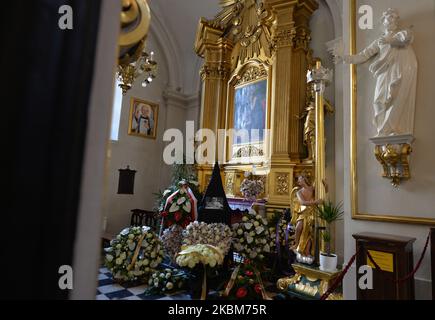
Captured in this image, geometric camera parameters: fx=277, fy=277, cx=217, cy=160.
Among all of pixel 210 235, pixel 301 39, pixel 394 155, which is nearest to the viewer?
pixel 394 155

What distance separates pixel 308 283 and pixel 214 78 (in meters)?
6.21

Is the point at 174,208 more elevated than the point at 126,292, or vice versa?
the point at 174,208

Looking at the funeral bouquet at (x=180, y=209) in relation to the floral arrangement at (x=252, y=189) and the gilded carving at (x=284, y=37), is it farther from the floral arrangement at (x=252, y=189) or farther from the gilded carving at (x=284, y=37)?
the gilded carving at (x=284, y=37)

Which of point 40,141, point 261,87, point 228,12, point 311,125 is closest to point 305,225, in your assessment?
point 311,125

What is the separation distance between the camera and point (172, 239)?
507 cm

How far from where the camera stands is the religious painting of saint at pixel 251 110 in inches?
278

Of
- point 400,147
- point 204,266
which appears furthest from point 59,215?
point 400,147

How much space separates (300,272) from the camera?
4285 mm

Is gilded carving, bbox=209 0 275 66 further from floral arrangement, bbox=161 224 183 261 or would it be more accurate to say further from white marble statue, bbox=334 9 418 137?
floral arrangement, bbox=161 224 183 261

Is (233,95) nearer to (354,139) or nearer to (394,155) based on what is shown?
(354,139)

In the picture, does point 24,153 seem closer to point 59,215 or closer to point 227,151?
point 59,215

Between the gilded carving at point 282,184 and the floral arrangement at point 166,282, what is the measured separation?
2.77m

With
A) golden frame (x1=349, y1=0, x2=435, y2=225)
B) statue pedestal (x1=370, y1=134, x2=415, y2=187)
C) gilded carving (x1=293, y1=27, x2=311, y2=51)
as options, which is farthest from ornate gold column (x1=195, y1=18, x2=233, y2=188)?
statue pedestal (x1=370, y1=134, x2=415, y2=187)

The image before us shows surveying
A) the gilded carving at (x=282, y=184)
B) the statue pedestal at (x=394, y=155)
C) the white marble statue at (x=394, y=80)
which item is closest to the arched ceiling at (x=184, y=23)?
the gilded carving at (x=282, y=184)
